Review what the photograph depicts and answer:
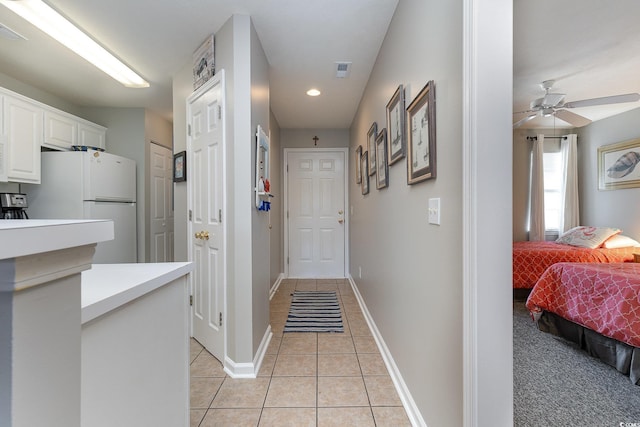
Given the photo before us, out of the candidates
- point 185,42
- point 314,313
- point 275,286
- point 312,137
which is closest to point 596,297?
point 314,313

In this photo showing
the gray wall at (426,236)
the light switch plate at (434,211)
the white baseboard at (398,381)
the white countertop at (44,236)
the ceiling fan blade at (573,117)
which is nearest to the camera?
the white countertop at (44,236)

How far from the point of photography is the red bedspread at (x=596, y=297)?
1724 millimetres

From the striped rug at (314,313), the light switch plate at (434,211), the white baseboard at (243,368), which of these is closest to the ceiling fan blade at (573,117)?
the light switch plate at (434,211)

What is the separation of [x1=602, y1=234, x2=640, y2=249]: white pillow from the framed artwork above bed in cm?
78

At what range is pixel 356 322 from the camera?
2.78m

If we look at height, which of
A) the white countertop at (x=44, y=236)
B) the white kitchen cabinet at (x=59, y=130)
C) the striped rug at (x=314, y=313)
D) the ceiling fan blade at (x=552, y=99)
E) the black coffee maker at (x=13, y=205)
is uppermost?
the ceiling fan blade at (x=552, y=99)

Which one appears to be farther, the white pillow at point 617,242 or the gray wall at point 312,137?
the gray wall at point 312,137

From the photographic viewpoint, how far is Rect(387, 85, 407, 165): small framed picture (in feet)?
5.40

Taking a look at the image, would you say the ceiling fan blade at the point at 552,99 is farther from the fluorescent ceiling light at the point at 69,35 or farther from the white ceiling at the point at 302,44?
the fluorescent ceiling light at the point at 69,35

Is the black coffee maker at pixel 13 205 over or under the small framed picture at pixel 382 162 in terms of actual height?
under

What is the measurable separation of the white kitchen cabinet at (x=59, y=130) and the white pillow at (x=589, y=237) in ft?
19.6

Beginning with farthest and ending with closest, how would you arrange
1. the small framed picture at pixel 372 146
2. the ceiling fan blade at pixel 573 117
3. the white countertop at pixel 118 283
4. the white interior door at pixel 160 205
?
the white interior door at pixel 160 205, the ceiling fan blade at pixel 573 117, the small framed picture at pixel 372 146, the white countertop at pixel 118 283

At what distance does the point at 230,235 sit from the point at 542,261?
3290 millimetres

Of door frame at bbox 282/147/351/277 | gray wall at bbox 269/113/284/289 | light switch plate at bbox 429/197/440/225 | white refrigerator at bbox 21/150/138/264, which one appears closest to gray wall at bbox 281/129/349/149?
door frame at bbox 282/147/351/277
